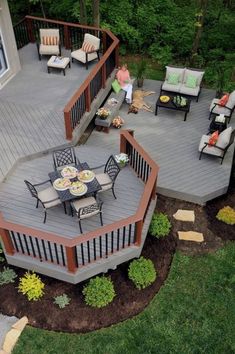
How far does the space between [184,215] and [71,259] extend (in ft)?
12.6

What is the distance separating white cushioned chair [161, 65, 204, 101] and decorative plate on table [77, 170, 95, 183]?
5.80 m

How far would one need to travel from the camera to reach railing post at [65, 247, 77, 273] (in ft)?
24.0

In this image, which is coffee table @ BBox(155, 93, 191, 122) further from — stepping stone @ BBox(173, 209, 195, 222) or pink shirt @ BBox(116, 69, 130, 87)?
stepping stone @ BBox(173, 209, 195, 222)

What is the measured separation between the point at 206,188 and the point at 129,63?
834 centimetres

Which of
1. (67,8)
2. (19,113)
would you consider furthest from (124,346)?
(67,8)

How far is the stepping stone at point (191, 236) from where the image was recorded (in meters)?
9.64

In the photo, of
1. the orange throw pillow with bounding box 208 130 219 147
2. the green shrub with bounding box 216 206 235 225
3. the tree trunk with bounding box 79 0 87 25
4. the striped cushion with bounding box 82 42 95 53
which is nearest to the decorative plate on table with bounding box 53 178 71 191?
the green shrub with bounding box 216 206 235 225

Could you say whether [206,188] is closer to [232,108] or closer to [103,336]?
[232,108]

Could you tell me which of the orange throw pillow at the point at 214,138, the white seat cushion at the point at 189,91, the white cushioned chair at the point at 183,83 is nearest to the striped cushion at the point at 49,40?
the white cushioned chair at the point at 183,83

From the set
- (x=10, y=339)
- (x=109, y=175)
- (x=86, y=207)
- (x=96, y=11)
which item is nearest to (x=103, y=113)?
(x=109, y=175)

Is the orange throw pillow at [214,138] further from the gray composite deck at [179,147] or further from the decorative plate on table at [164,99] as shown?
the decorative plate on table at [164,99]

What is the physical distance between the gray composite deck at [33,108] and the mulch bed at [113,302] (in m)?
3.15

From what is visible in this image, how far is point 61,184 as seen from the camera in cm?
865

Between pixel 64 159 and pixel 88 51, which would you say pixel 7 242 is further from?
pixel 88 51
